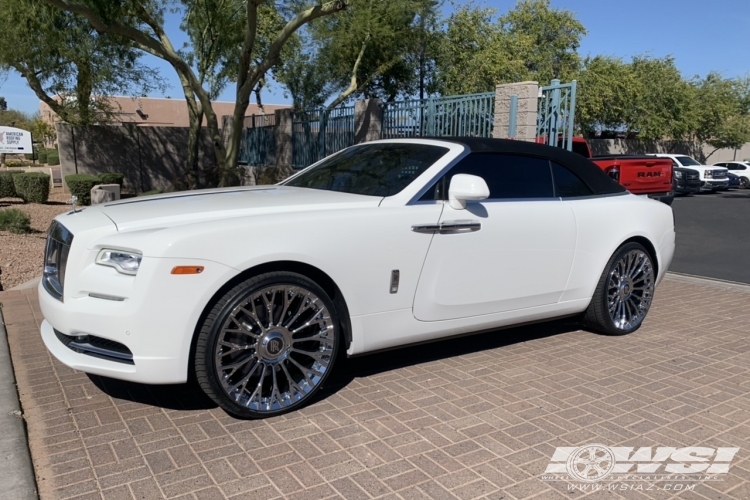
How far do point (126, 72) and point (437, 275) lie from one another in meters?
18.8

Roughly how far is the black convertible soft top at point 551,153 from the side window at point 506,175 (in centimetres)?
5

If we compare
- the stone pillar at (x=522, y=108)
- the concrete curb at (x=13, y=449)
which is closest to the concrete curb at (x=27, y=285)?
the concrete curb at (x=13, y=449)

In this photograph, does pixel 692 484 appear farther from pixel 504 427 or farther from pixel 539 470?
pixel 504 427

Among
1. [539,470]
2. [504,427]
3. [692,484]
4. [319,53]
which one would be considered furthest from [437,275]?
[319,53]

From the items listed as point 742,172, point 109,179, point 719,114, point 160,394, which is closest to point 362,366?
point 160,394

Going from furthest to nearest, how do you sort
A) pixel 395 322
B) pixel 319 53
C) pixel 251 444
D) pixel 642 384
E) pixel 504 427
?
pixel 319 53 < pixel 642 384 < pixel 395 322 < pixel 504 427 < pixel 251 444

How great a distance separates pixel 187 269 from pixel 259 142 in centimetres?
1770

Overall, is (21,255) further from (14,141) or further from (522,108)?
(14,141)

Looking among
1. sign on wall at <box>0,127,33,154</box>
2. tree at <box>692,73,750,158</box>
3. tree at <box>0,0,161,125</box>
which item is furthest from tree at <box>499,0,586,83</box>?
sign on wall at <box>0,127,33,154</box>

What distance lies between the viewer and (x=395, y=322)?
4090 mm

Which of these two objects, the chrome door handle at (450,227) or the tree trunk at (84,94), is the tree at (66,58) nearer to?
the tree trunk at (84,94)

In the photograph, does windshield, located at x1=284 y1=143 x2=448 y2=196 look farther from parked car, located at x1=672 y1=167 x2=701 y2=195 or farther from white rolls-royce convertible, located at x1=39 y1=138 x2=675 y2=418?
parked car, located at x1=672 y1=167 x2=701 y2=195

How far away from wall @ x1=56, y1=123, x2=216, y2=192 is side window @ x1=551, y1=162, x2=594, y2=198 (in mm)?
16439

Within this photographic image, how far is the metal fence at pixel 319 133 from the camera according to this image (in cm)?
1431
